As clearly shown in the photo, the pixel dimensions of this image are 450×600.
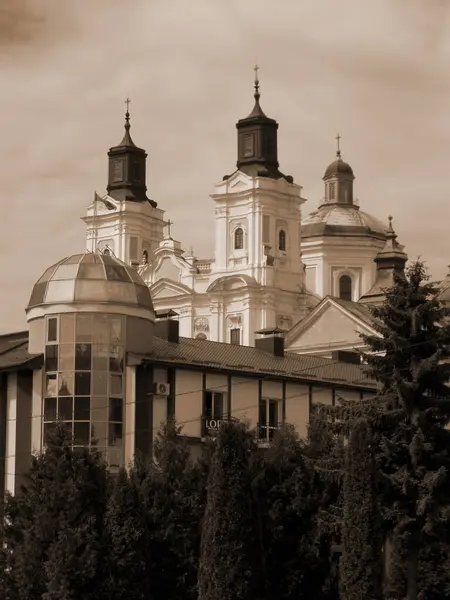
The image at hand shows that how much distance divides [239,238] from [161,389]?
67393 millimetres

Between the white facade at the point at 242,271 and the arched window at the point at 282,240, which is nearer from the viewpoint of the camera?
the white facade at the point at 242,271

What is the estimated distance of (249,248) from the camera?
123188 millimetres

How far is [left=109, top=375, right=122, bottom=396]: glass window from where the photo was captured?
187ft

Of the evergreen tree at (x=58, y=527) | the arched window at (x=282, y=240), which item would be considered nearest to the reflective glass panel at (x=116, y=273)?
the evergreen tree at (x=58, y=527)

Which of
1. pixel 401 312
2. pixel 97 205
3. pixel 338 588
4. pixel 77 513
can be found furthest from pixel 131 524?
pixel 97 205

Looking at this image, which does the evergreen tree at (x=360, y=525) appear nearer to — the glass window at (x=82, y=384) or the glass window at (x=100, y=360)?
the glass window at (x=100, y=360)

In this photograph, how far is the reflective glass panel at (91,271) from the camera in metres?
57.6

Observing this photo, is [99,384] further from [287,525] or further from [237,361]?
[287,525]

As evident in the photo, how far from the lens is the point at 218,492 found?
4788cm

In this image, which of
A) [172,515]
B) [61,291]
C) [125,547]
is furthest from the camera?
[61,291]

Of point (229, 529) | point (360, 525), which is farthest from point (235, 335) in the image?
point (360, 525)

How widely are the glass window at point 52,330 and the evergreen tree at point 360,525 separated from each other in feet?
43.3

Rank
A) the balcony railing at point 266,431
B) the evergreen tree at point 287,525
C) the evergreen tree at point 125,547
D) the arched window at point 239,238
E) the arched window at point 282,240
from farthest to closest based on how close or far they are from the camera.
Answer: the arched window at point 282,240 < the arched window at point 239,238 < the balcony railing at point 266,431 < the evergreen tree at point 287,525 < the evergreen tree at point 125,547

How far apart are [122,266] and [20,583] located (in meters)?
14.3
